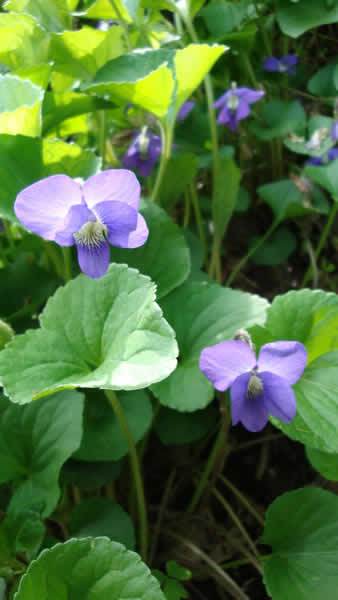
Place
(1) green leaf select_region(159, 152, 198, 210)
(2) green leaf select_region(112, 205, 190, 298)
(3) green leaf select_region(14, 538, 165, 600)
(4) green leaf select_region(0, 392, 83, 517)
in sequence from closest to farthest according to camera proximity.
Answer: (3) green leaf select_region(14, 538, 165, 600), (4) green leaf select_region(0, 392, 83, 517), (2) green leaf select_region(112, 205, 190, 298), (1) green leaf select_region(159, 152, 198, 210)

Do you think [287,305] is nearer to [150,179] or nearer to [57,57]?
[57,57]

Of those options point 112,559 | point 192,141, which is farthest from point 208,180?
point 112,559

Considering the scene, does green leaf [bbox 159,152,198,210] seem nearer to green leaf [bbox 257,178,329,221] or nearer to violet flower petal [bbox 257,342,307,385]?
green leaf [bbox 257,178,329,221]

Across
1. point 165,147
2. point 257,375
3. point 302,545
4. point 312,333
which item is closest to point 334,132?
point 165,147

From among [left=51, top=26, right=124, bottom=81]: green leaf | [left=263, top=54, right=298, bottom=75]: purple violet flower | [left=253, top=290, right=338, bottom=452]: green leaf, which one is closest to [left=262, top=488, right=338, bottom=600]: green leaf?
[left=253, top=290, right=338, bottom=452]: green leaf

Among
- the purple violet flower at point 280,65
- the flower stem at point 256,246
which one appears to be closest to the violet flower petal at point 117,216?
the flower stem at point 256,246

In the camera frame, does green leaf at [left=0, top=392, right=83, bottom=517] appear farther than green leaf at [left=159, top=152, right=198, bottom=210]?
No
